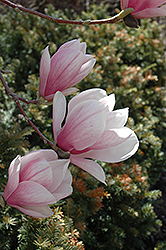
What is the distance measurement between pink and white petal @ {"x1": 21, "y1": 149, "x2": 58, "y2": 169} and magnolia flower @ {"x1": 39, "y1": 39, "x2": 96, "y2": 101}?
173 mm

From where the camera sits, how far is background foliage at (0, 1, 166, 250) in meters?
1.19

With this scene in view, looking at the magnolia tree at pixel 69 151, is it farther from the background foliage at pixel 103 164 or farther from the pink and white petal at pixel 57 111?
the background foliage at pixel 103 164

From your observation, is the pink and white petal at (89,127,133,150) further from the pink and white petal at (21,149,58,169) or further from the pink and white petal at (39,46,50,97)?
the pink and white petal at (39,46,50,97)

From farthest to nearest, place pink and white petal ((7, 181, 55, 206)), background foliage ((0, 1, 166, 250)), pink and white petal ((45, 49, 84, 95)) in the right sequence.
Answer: background foliage ((0, 1, 166, 250)), pink and white petal ((45, 49, 84, 95)), pink and white petal ((7, 181, 55, 206))

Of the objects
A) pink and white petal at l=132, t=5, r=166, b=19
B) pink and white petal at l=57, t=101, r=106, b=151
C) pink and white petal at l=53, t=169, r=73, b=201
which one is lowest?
pink and white petal at l=53, t=169, r=73, b=201

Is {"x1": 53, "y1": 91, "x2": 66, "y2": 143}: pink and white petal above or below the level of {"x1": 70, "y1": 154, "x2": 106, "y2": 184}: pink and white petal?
above

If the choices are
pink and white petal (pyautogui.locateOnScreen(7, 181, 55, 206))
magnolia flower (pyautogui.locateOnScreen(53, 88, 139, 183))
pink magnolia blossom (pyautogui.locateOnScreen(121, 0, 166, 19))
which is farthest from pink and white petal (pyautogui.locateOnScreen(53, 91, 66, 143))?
pink magnolia blossom (pyautogui.locateOnScreen(121, 0, 166, 19))

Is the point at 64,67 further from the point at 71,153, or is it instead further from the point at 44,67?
the point at 71,153

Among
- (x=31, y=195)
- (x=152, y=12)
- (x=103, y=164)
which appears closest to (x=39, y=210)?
(x=31, y=195)

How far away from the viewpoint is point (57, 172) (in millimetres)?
491

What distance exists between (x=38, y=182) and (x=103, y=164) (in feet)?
3.71

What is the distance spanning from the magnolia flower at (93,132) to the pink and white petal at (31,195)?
0.30ft

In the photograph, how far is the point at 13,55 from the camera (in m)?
2.21

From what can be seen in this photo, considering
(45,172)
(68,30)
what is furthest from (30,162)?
(68,30)
